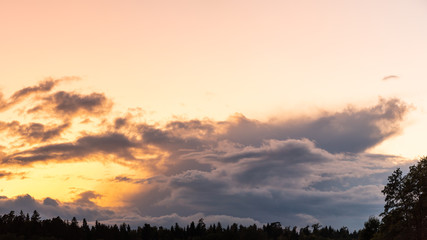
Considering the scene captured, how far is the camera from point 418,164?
97438mm

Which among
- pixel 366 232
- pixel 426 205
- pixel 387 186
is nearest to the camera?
pixel 426 205

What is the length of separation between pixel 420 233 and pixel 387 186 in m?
10.6

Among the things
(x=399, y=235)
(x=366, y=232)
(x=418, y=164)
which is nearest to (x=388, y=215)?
(x=399, y=235)

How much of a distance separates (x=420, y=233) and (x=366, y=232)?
192 feet

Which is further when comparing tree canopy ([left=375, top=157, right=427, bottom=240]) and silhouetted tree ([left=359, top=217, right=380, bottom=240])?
silhouetted tree ([left=359, top=217, right=380, bottom=240])

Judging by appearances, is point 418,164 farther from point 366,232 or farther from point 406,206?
point 366,232

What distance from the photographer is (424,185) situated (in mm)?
93312

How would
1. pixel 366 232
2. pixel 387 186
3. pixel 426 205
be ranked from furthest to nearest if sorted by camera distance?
pixel 366 232
pixel 387 186
pixel 426 205

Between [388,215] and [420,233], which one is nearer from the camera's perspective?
[420,233]

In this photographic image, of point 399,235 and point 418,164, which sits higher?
point 418,164

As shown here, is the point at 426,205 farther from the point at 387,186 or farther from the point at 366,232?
the point at 366,232

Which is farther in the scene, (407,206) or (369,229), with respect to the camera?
(369,229)

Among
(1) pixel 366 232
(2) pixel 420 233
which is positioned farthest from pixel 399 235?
(1) pixel 366 232

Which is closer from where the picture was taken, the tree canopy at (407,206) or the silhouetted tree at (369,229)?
the tree canopy at (407,206)
